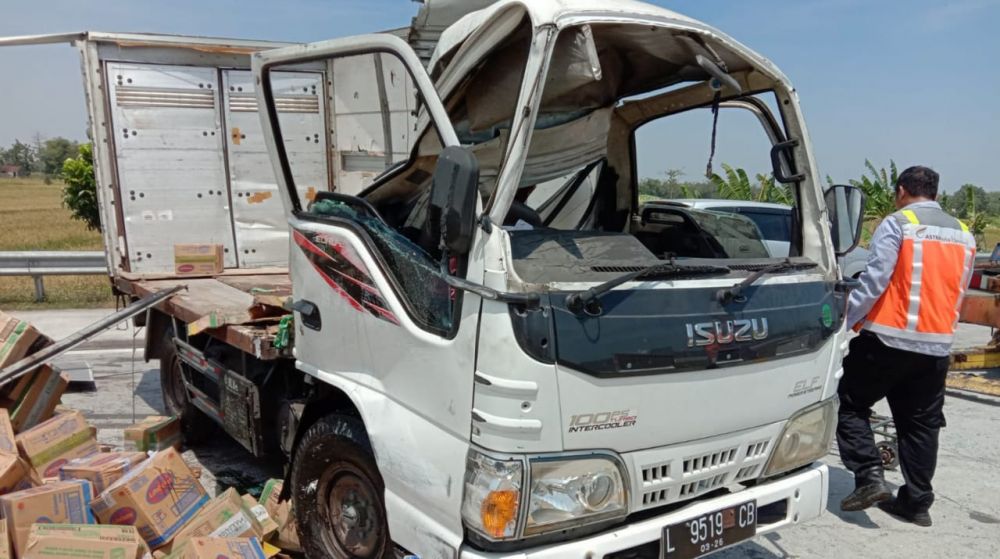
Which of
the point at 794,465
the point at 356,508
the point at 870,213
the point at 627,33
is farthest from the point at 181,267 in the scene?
the point at 870,213

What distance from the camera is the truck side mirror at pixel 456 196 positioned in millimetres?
2508

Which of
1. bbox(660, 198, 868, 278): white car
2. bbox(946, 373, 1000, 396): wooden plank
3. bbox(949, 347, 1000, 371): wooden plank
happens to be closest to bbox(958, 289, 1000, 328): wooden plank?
bbox(949, 347, 1000, 371): wooden plank

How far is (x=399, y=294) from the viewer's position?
2936 millimetres

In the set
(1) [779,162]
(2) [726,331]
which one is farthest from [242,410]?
(1) [779,162]

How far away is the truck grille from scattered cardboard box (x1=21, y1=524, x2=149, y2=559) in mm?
2131

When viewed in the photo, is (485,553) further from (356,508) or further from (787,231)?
(787,231)

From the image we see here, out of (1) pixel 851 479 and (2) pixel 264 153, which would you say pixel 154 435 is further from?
(1) pixel 851 479

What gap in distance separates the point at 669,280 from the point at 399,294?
1002 millimetres

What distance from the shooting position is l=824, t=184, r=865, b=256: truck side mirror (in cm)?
358

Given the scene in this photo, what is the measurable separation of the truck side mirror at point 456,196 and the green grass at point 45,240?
1005 centimetres

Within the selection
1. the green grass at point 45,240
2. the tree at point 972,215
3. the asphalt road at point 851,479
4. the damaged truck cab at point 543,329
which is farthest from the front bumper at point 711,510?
the tree at point 972,215

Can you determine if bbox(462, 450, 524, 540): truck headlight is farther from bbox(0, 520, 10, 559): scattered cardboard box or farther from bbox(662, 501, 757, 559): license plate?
bbox(0, 520, 10, 559): scattered cardboard box

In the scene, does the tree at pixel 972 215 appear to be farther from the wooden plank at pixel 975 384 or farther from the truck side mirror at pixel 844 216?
the truck side mirror at pixel 844 216

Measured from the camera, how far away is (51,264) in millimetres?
10938
